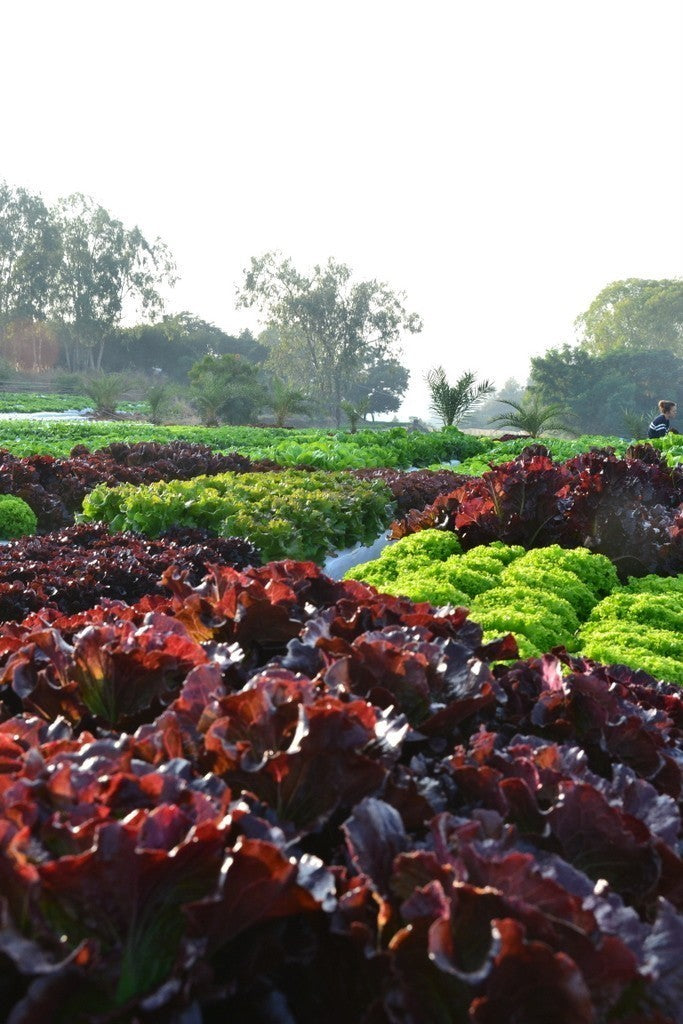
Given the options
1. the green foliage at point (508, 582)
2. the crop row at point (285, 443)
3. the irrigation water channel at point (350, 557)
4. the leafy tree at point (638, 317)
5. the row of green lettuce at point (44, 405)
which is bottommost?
the irrigation water channel at point (350, 557)

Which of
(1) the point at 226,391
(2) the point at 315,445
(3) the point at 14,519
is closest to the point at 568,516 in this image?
(3) the point at 14,519

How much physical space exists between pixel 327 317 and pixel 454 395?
95.4 ft

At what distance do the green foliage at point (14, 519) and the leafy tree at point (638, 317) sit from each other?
66294mm

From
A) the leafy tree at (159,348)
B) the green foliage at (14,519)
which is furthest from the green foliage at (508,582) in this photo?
the leafy tree at (159,348)

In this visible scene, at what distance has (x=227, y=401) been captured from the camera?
113ft

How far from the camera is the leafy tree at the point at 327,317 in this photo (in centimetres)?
5347

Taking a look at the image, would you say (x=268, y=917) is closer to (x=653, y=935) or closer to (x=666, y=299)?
(x=653, y=935)

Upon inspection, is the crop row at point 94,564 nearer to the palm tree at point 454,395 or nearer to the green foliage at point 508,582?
the green foliage at point 508,582

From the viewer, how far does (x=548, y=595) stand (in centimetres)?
456

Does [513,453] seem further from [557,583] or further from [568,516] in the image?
[557,583]

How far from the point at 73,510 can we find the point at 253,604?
8.97 meters

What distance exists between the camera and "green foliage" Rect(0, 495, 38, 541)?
873 cm

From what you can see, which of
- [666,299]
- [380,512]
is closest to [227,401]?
[380,512]

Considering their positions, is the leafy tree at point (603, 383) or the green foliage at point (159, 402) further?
the leafy tree at point (603, 383)
